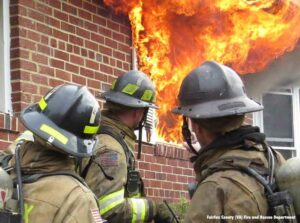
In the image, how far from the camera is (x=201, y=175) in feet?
11.2

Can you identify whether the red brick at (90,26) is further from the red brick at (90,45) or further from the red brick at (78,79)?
the red brick at (78,79)

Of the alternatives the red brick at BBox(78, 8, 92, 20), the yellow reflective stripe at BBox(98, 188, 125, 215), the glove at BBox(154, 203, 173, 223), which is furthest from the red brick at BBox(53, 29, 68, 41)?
the yellow reflective stripe at BBox(98, 188, 125, 215)

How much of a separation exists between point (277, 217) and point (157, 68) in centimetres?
420

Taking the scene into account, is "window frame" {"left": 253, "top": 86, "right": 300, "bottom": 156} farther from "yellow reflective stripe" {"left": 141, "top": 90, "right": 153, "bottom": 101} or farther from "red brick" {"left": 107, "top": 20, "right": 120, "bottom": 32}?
"yellow reflective stripe" {"left": 141, "top": 90, "right": 153, "bottom": 101}

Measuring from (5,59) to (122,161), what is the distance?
1.58 m

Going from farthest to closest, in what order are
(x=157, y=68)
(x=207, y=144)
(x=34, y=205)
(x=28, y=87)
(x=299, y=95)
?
(x=299, y=95) < (x=157, y=68) < (x=28, y=87) < (x=207, y=144) < (x=34, y=205)

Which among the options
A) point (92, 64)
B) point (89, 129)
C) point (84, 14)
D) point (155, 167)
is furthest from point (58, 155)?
point (155, 167)

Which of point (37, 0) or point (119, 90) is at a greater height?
point (37, 0)

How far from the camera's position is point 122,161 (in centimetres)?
464

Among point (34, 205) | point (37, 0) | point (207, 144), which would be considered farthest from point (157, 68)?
point (34, 205)

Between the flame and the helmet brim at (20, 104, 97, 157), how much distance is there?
359 cm

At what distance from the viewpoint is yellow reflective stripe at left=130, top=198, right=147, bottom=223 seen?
185 inches

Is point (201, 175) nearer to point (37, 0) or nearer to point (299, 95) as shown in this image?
point (37, 0)

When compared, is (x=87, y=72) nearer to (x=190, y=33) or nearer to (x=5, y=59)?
(x=5, y=59)
